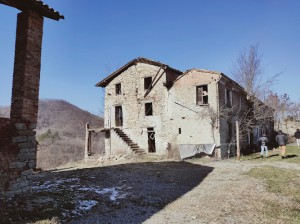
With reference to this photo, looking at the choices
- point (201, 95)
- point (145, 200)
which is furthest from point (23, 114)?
point (201, 95)

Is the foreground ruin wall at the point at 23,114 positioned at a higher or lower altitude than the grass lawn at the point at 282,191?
higher

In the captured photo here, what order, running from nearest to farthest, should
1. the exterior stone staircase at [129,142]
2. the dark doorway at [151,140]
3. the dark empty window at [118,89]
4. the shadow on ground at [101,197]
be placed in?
the shadow on ground at [101,197], the exterior stone staircase at [129,142], the dark doorway at [151,140], the dark empty window at [118,89]

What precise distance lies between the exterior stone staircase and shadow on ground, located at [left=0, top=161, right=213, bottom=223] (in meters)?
9.41

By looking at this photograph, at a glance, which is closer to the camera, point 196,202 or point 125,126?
point 196,202

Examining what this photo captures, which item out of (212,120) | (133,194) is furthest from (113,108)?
(133,194)

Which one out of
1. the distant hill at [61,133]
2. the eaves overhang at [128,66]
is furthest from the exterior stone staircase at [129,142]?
the distant hill at [61,133]

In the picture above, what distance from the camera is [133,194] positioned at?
8.53 meters

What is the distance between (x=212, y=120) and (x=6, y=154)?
15506mm

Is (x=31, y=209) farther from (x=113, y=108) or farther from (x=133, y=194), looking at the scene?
(x=113, y=108)

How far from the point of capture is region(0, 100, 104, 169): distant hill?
39031 mm

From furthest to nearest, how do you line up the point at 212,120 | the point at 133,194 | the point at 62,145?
1. the point at 62,145
2. the point at 212,120
3. the point at 133,194

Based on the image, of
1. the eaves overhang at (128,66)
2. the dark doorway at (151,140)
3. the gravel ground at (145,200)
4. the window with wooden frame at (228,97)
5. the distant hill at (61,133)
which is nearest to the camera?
the gravel ground at (145,200)

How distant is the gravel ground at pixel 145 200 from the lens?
6074 millimetres

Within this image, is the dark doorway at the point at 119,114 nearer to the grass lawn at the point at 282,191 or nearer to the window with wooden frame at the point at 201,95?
the window with wooden frame at the point at 201,95
